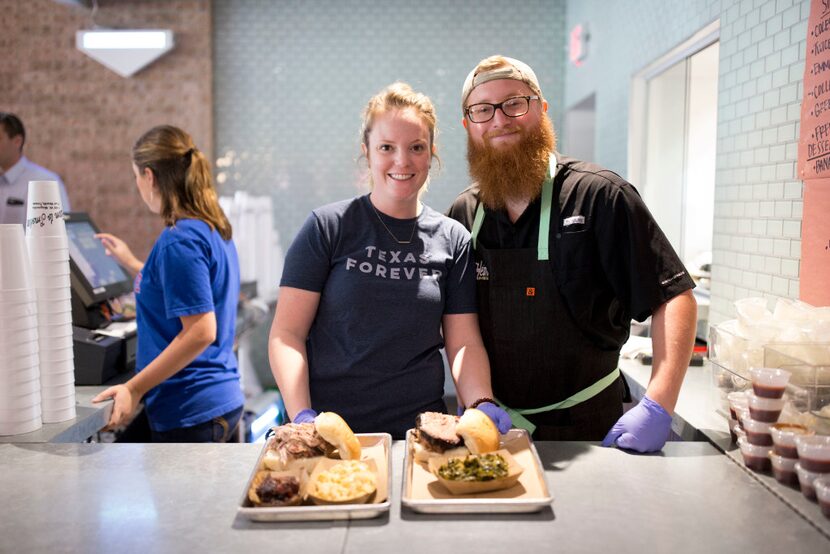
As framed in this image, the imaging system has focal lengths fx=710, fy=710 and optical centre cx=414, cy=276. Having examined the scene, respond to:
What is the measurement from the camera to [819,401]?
155 cm

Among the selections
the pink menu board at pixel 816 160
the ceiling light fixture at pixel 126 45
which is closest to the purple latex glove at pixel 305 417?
the pink menu board at pixel 816 160

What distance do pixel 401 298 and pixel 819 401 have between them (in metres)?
0.98

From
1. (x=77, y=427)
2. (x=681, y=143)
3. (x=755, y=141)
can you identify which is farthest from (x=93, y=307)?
(x=681, y=143)

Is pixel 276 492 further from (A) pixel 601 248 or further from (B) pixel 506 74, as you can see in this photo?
(B) pixel 506 74

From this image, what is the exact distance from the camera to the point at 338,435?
1422mm

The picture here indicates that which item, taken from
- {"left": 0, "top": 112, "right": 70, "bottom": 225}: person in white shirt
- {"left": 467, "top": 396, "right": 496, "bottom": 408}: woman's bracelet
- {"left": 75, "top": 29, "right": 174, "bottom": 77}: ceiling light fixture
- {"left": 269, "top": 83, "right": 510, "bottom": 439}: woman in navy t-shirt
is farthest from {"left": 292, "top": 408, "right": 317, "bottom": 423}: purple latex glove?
{"left": 75, "top": 29, "right": 174, "bottom": 77}: ceiling light fixture

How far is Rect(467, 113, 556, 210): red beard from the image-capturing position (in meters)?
2.00

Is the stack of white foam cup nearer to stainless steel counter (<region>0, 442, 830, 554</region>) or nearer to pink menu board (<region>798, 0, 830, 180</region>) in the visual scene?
stainless steel counter (<region>0, 442, 830, 554</region>)

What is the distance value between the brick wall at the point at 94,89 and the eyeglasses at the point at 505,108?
4.14 m

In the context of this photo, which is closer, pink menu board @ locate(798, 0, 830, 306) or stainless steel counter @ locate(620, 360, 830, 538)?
stainless steel counter @ locate(620, 360, 830, 538)

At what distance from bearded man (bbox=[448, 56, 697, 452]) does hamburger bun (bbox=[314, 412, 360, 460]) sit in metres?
0.47

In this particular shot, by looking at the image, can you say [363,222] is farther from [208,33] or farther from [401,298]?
[208,33]

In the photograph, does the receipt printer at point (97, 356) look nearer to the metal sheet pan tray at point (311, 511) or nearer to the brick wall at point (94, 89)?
the metal sheet pan tray at point (311, 511)

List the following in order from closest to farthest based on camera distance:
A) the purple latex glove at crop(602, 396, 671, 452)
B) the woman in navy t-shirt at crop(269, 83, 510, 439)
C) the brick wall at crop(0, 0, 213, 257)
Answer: the purple latex glove at crop(602, 396, 671, 452)
the woman in navy t-shirt at crop(269, 83, 510, 439)
the brick wall at crop(0, 0, 213, 257)
